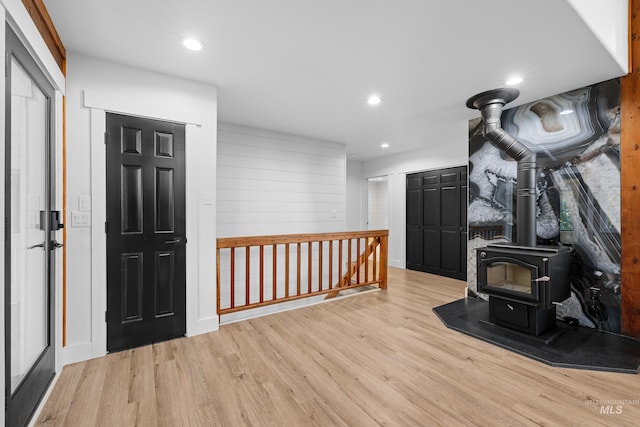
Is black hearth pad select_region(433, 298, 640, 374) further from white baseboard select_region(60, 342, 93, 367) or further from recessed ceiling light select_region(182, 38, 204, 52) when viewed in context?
recessed ceiling light select_region(182, 38, 204, 52)

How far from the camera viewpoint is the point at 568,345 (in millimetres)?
2633

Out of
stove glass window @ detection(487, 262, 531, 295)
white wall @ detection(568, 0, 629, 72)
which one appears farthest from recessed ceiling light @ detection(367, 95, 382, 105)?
stove glass window @ detection(487, 262, 531, 295)

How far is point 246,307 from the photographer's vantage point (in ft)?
11.1

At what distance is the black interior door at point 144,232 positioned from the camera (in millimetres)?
2539

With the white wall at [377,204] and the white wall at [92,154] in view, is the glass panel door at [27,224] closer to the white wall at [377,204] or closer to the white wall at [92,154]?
the white wall at [92,154]

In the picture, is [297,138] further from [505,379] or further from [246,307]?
[505,379]

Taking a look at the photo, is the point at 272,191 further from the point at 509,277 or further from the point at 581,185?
the point at 581,185

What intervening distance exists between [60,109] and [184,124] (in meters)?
0.91

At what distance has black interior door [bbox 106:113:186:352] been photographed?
8.33 ft

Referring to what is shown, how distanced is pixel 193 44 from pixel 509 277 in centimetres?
365

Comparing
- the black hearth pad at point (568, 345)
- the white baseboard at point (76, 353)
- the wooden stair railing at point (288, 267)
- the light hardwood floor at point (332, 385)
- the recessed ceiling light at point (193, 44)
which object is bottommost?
the light hardwood floor at point (332, 385)

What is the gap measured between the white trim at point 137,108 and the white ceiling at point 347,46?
12.7 inches

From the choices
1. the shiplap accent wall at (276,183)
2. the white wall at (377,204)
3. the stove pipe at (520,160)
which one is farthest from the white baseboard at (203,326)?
the white wall at (377,204)

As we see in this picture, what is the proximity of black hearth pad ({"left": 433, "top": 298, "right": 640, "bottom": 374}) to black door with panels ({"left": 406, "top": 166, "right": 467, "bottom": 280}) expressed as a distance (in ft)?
7.27
